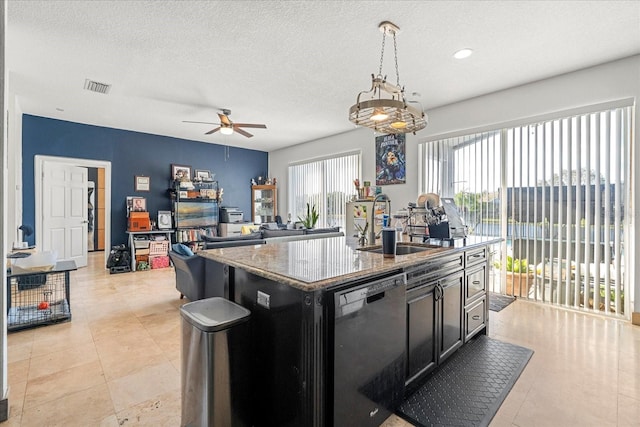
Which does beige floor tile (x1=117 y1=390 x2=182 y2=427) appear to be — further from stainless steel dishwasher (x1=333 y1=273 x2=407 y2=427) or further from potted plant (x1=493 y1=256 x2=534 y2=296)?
potted plant (x1=493 y1=256 x2=534 y2=296)

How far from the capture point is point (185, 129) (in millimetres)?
5957

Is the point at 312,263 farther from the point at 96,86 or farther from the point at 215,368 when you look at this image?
the point at 96,86

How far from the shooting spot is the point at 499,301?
3795 millimetres

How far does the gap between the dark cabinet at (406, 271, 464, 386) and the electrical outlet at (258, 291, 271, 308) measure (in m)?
0.86

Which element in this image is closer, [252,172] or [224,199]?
[224,199]

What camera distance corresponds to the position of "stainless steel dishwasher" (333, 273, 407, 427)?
1.39 meters

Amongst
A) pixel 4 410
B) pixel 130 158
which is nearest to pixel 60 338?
pixel 4 410

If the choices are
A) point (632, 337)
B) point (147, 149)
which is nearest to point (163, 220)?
point (147, 149)

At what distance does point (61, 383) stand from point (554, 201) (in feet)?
16.4

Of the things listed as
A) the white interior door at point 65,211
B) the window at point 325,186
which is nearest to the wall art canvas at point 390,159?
the window at point 325,186

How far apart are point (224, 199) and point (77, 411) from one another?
587 cm

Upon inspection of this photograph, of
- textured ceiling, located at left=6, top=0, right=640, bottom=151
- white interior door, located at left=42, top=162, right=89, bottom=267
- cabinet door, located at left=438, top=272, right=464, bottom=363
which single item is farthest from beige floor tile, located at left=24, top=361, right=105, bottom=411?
white interior door, located at left=42, top=162, right=89, bottom=267

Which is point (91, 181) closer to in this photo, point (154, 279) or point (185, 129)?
point (185, 129)

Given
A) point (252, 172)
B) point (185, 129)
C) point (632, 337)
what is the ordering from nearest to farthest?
1. point (632, 337)
2. point (185, 129)
3. point (252, 172)
